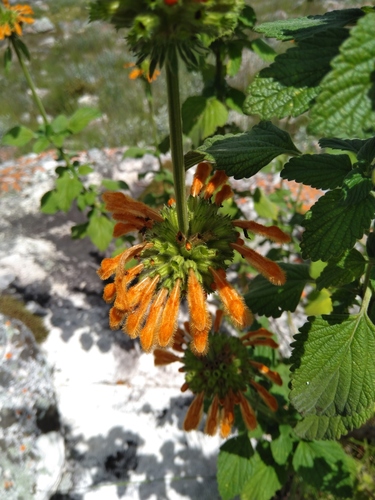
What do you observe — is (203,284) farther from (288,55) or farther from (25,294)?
(25,294)

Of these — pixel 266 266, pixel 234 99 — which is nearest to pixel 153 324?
pixel 266 266

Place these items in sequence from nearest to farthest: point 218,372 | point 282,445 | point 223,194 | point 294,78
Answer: point 294,78 < point 223,194 < point 218,372 < point 282,445

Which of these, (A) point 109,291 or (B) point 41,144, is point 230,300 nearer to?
(A) point 109,291

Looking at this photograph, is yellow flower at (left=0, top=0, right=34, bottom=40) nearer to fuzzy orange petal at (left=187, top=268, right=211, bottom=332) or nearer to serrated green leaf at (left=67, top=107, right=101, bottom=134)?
serrated green leaf at (left=67, top=107, right=101, bottom=134)

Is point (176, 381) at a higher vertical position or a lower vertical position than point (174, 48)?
lower

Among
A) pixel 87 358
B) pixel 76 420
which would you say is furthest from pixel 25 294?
pixel 76 420
